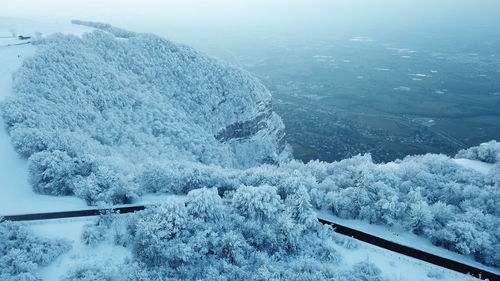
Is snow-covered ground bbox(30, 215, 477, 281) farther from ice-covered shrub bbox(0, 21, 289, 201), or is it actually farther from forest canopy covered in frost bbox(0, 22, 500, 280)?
ice-covered shrub bbox(0, 21, 289, 201)

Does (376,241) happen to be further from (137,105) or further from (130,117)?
(137,105)

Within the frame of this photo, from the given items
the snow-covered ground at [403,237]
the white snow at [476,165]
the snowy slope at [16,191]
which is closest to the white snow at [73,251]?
the snowy slope at [16,191]

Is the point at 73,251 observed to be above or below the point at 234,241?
below

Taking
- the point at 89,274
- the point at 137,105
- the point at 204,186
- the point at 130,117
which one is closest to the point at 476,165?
the point at 204,186

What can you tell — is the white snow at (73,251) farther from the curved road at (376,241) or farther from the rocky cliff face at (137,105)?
the rocky cliff face at (137,105)

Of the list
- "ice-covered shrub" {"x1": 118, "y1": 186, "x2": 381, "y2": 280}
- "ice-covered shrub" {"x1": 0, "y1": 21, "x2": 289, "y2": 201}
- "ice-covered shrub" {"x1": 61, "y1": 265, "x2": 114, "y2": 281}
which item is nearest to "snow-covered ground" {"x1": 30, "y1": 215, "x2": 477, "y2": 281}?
"ice-covered shrub" {"x1": 61, "y1": 265, "x2": 114, "y2": 281}

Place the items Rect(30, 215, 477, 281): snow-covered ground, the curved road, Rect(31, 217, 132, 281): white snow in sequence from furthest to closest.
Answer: the curved road → Rect(30, 215, 477, 281): snow-covered ground → Rect(31, 217, 132, 281): white snow

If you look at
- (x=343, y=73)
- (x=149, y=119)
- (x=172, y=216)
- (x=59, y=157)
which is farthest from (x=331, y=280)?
(x=343, y=73)
